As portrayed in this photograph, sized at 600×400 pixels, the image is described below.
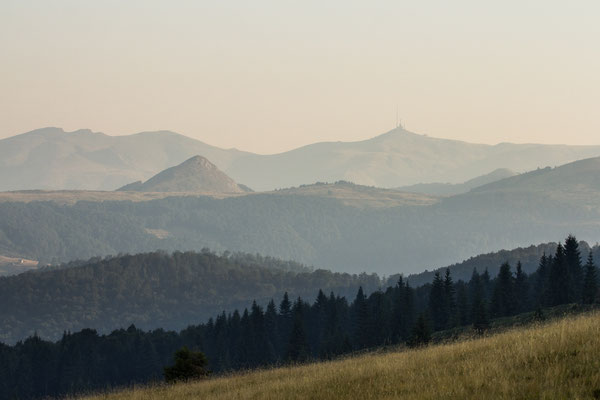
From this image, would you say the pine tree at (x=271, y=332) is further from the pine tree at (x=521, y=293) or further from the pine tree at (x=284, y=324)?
the pine tree at (x=521, y=293)

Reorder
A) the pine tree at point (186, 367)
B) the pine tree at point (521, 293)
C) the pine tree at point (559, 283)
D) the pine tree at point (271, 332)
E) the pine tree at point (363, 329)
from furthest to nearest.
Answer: the pine tree at point (271, 332), the pine tree at point (363, 329), the pine tree at point (521, 293), the pine tree at point (559, 283), the pine tree at point (186, 367)

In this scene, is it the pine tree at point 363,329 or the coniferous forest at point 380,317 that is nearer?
the coniferous forest at point 380,317

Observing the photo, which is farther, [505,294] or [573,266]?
[505,294]

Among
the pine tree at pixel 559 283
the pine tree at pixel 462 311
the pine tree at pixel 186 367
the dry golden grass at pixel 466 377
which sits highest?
the dry golden grass at pixel 466 377

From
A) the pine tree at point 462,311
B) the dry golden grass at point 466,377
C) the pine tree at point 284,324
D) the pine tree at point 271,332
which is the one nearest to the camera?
the dry golden grass at point 466,377

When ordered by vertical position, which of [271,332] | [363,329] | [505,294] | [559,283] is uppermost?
[559,283]

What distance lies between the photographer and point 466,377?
18.0 m

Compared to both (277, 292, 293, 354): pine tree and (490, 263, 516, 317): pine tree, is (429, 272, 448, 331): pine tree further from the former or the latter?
(277, 292, 293, 354): pine tree

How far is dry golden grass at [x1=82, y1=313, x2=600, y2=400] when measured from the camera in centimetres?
1644

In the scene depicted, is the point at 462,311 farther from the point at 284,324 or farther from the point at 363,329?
the point at 284,324

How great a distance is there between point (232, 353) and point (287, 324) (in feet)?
69.0

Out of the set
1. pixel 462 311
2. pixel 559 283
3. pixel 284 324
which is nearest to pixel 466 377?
pixel 559 283

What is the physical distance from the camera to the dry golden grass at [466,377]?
647 inches

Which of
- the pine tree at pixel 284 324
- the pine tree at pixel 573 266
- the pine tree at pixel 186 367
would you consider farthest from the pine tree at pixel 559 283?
the pine tree at pixel 186 367
